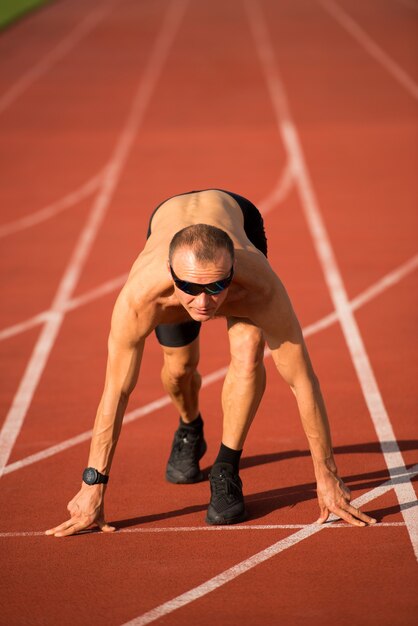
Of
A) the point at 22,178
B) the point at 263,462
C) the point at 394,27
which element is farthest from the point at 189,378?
the point at 394,27

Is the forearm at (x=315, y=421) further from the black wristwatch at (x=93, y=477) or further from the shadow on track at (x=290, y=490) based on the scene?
the black wristwatch at (x=93, y=477)

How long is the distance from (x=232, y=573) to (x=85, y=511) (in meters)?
0.79

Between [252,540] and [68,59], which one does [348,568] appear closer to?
[252,540]

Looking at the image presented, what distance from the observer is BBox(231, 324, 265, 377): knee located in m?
5.51

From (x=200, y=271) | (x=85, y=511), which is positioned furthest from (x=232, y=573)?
(x=200, y=271)

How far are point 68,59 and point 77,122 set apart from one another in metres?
6.55

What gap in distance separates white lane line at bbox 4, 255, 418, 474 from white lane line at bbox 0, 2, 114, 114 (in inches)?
418

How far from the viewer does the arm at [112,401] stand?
516 centimetres

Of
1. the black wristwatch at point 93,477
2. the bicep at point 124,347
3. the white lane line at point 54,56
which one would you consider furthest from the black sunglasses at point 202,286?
the white lane line at point 54,56

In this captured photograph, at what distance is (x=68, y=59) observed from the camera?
79.6ft

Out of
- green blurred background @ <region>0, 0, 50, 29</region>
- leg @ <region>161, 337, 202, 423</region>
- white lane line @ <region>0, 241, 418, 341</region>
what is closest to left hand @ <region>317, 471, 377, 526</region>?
leg @ <region>161, 337, 202, 423</region>

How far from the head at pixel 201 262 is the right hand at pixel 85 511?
3.56 ft

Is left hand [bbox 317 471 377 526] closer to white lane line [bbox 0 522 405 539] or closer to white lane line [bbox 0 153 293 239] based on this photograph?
white lane line [bbox 0 522 405 539]

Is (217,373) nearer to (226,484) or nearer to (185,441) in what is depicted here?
(185,441)
